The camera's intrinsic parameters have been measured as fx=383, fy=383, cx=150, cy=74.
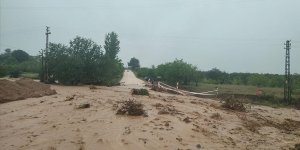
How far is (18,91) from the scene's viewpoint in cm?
2352

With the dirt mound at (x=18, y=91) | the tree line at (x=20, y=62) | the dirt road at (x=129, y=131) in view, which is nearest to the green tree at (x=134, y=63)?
the tree line at (x=20, y=62)

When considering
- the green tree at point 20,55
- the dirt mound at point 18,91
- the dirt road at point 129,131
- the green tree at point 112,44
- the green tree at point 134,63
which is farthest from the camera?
the green tree at point 134,63

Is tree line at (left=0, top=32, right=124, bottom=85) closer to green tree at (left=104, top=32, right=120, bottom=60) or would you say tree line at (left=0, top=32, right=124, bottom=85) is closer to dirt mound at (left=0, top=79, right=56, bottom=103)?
dirt mound at (left=0, top=79, right=56, bottom=103)

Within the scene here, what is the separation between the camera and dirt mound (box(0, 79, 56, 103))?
21664mm

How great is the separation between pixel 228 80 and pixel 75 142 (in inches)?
2927

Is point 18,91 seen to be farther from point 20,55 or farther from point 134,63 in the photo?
point 134,63

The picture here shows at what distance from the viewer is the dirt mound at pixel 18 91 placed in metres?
21.7

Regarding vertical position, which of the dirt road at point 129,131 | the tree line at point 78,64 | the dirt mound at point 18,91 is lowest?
the dirt road at point 129,131

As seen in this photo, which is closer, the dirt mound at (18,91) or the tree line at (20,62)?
the dirt mound at (18,91)

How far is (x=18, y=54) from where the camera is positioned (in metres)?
105

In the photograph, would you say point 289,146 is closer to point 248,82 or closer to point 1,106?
point 1,106

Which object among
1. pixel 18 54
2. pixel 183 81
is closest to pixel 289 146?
pixel 183 81

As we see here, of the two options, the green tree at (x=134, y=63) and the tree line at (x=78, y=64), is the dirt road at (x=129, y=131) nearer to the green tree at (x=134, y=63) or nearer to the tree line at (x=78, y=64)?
the tree line at (x=78, y=64)

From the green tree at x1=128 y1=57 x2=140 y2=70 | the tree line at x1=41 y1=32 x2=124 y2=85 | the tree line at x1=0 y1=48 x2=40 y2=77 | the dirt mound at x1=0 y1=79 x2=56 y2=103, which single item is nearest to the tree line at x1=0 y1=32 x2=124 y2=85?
the tree line at x1=41 y1=32 x2=124 y2=85
